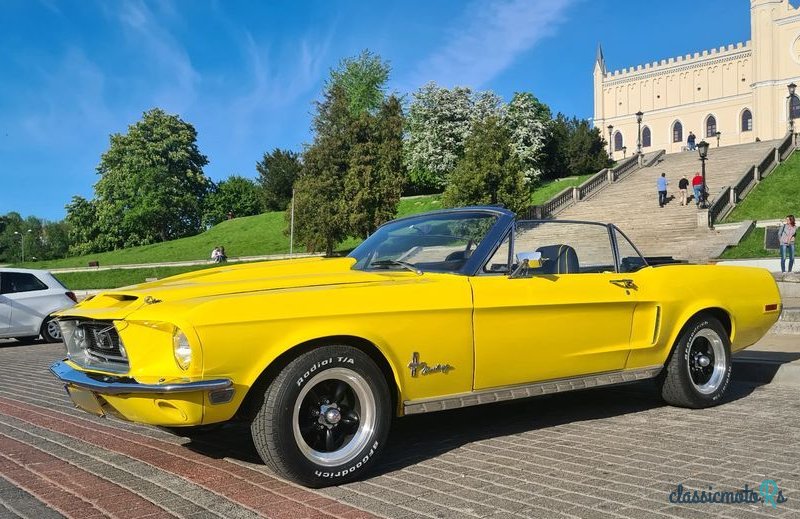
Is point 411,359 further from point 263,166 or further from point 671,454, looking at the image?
point 263,166

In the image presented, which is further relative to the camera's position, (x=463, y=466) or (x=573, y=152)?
(x=573, y=152)

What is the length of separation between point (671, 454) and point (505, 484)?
131 cm

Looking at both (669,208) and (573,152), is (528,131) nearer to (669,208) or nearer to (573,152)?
(573,152)

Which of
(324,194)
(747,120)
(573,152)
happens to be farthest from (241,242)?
(747,120)

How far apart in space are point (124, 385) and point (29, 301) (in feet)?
38.6

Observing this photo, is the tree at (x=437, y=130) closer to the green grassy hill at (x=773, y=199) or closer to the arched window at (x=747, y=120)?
the green grassy hill at (x=773, y=199)

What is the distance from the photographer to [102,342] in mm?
4191

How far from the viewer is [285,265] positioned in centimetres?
536

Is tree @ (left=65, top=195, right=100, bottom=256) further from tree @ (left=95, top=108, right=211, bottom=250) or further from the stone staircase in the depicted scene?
the stone staircase

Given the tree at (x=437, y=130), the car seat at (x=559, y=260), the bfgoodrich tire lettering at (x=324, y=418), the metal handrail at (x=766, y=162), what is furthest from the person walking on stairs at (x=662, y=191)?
the bfgoodrich tire lettering at (x=324, y=418)

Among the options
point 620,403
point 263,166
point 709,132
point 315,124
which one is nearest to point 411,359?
point 620,403

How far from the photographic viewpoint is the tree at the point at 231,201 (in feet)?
260

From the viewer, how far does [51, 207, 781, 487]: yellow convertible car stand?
3803 millimetres

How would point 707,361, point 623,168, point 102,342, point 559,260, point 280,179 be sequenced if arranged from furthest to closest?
point 280,179
point 623,168
point 707,361
point 559,260
point 102,342
